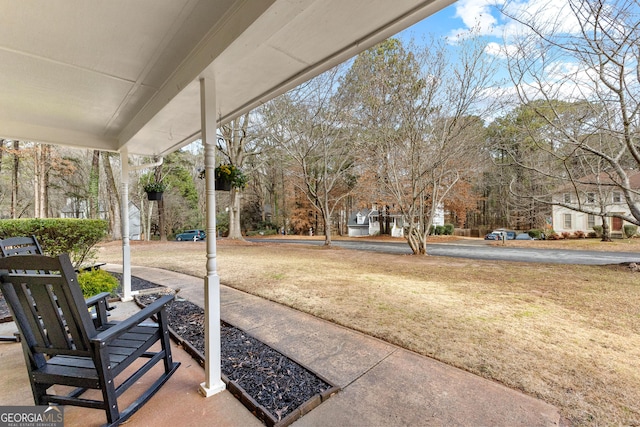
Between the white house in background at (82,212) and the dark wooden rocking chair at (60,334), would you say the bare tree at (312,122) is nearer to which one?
the dark wooden rocking chair at (60,334)

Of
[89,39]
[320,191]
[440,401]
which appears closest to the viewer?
[440,401]

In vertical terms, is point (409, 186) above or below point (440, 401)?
above

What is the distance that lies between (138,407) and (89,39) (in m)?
2.55

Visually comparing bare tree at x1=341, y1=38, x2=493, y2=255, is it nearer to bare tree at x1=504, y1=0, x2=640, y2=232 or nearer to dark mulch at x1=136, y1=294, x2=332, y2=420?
bare tree at x1=504, y1=0, x2=640, y2=232

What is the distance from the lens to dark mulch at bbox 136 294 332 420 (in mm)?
1746

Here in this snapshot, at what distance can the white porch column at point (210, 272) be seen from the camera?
188cm

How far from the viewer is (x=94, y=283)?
3682 mm

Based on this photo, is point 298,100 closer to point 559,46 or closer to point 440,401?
point 559,46

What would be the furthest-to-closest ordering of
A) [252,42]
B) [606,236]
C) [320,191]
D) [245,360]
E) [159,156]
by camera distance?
[606,236] → [320,191] → [159,156] → [245,360] → [252,42]

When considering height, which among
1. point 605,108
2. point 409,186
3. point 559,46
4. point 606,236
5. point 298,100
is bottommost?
point 606,236

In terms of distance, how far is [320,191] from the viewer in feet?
44.0

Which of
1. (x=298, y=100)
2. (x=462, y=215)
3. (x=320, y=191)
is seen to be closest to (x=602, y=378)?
(x=298, y=100)

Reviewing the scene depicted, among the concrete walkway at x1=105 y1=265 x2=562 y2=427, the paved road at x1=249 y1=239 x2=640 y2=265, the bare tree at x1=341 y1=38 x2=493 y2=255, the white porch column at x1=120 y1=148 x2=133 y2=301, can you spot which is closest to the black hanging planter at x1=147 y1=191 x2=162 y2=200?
the white porch column at x1=120 y1=148 x2=133 y2=301

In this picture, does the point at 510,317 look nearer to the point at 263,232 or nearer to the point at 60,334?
the point at 60,334
